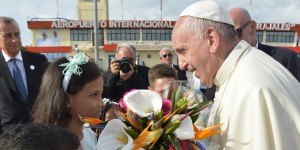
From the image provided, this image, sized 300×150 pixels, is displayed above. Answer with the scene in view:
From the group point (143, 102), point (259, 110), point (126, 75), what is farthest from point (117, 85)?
point (259, 110)

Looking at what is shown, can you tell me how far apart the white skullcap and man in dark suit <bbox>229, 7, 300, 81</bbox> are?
1.81m

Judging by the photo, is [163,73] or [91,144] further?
[163,73]

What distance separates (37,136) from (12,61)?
9.51 ft

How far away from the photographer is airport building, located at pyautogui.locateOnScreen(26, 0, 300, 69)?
48.8 m

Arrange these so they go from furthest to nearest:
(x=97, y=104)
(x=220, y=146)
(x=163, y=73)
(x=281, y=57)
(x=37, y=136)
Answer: (x=281, y=57) < (x=163, y=73) < (x=97, y=104) < (x=220, y=146) < (x=37, y=136)

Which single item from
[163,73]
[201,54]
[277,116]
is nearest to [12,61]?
[163,73]

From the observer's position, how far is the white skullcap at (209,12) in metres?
1.89

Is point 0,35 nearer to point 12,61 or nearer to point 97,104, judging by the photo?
point 12,61

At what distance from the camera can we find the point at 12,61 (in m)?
3.90

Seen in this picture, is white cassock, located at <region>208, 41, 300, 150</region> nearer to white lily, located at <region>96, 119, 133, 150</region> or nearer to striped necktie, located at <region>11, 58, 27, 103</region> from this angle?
white lily, located at <region>96, 119, 133, 150</region>

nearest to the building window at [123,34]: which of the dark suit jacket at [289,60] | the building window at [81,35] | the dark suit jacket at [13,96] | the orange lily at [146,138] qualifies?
the building window at [81,35]

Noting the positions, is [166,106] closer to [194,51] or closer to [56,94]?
[194,51]

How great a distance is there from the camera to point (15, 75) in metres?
3.81

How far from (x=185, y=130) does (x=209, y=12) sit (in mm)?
792
